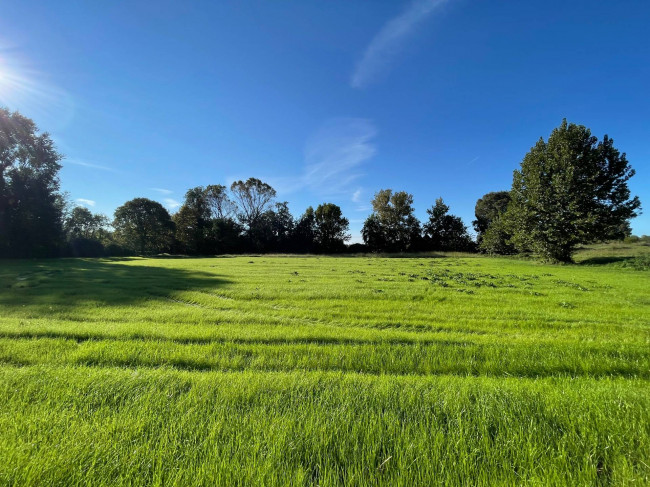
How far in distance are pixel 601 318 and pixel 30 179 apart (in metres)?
61.5

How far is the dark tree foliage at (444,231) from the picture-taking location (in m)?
71.0

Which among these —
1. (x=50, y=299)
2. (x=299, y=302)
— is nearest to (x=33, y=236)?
(x=50, y=299)

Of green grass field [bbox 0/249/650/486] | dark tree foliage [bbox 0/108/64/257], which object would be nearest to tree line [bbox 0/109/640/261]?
dark tree foliage [bbox 0/108/64/257]

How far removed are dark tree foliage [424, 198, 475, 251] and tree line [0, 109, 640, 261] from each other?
0.26 metres

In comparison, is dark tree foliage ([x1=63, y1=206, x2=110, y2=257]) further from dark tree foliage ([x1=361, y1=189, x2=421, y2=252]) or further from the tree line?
dark tree foliage ([x1=361, y1=189, x2=421, y2=252])

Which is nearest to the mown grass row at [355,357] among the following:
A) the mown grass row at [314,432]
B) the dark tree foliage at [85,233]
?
the mown grass row at [314,432]

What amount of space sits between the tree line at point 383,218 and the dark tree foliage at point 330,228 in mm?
298

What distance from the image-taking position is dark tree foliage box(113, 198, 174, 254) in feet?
216

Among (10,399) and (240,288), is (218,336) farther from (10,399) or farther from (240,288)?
(240,288)

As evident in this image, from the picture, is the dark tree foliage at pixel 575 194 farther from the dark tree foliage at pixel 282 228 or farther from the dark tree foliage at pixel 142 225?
the dark tree foliage at pixel 142 225

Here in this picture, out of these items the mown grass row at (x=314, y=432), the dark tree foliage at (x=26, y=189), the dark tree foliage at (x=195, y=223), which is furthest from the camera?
the dark tree foliage at (x=195, y=223)

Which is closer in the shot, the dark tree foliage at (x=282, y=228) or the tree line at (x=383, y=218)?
the tree line at (x=383, y=218)

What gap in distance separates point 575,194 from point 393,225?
43206mm

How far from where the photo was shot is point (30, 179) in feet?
126
